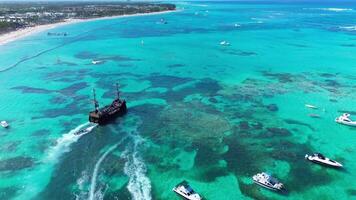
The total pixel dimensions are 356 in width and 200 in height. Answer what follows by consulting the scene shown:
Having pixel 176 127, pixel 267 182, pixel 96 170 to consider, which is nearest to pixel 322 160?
pixel 267 182

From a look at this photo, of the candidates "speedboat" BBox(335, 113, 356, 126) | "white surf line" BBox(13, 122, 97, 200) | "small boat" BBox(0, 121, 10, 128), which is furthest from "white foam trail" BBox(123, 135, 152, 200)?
"speedboat" BBox(335, 113, 356, 126)

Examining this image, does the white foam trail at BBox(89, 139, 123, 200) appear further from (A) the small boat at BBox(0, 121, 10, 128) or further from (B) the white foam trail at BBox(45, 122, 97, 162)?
(A) the small boat at BBox(0, 121, 10, 128)

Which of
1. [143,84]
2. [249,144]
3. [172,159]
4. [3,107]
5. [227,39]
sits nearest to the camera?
[172,159]

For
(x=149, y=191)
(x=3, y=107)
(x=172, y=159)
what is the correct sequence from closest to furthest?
(x=149, y=191) → (x=172, y=159) → (x=3, y=107)

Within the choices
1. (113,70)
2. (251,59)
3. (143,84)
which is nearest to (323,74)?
(251,59)

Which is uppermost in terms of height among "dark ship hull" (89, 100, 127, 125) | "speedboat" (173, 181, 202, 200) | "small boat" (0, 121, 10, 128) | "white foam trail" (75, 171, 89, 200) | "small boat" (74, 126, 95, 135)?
"dark ship hull" (89, 100, 127, 125)

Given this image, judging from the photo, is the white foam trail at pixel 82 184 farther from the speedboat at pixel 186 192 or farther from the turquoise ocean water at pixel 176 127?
the speedboat at pixel 186 192

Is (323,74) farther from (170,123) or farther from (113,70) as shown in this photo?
(113,70)
